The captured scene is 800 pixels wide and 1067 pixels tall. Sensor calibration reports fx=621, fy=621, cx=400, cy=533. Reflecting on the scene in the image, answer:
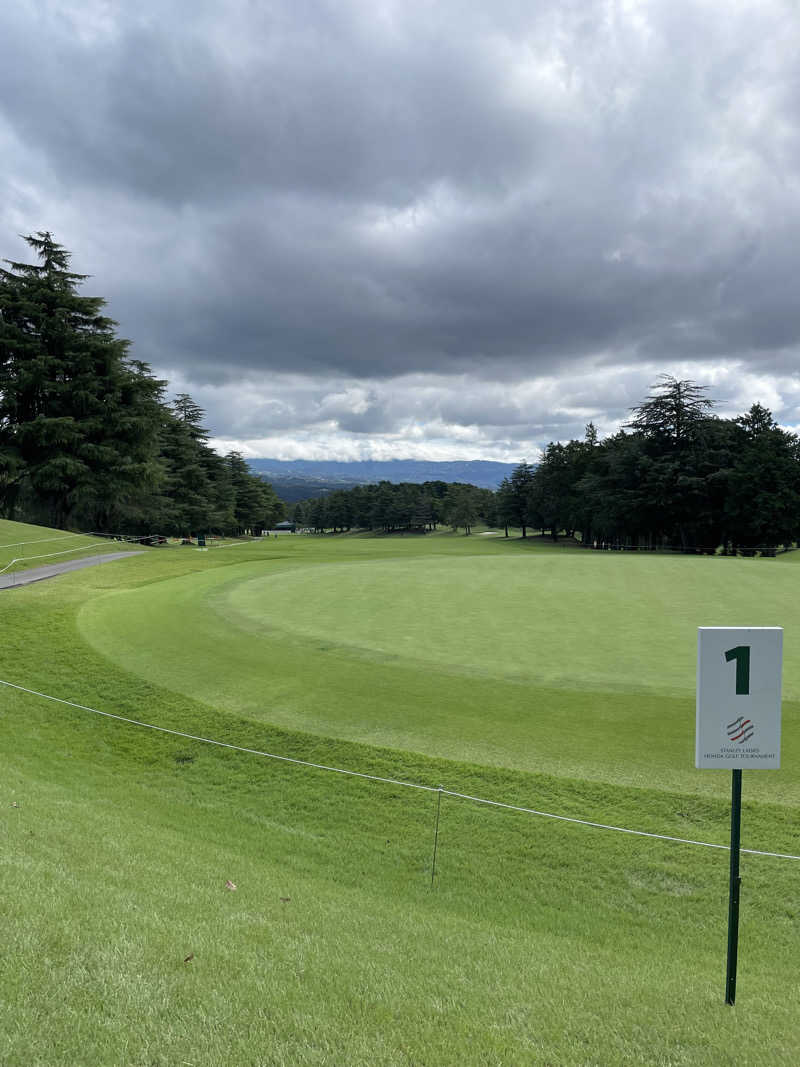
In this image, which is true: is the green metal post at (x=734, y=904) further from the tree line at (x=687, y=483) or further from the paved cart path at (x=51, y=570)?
the tree line at (x=687, y=483)

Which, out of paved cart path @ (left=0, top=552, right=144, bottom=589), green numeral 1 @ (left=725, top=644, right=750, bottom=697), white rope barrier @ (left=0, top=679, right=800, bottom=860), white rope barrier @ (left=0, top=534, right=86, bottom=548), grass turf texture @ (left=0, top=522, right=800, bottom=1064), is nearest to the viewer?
grass turf texture @ (left=0, top=522, right=800, bottom=1064)

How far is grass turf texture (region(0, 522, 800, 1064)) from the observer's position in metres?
3.41

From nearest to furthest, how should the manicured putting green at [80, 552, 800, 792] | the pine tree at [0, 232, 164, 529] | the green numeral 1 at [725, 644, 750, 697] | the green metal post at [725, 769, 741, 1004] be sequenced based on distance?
the green metal post at [725, 769, 741, 1004] < the green numeral 1 at [725, 644, 750, 697] < the manicured putting green at [80, 552, 800, 792] < the pine tree at [0, 232, 164, 529]

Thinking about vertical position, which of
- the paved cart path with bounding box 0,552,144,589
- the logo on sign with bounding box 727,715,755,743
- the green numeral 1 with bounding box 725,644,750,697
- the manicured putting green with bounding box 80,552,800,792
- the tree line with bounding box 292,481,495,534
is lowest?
the manicured putting green with bounding box 80,552,800,792

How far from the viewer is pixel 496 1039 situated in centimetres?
335

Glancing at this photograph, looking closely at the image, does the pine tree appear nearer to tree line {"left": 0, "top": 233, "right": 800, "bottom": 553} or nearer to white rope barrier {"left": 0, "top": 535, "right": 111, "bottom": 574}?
tree line {"left": 0, "top": 233, "right": 800, "bottom": 553}

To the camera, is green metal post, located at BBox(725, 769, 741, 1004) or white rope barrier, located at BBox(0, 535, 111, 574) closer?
green metal post, located at BBox(725, 769, 741, 1004)

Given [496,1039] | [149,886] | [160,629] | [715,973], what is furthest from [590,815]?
[160,629]

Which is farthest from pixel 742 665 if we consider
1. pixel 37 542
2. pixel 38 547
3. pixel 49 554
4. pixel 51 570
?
pixel 38 547

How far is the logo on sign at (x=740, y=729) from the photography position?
412cm

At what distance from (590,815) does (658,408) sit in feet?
220

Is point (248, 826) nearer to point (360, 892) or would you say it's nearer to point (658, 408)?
point (360, 892)

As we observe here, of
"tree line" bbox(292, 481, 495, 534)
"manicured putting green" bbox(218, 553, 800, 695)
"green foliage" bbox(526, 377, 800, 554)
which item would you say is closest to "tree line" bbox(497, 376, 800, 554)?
"green foliage" bbox(526, 377, 800, 554)

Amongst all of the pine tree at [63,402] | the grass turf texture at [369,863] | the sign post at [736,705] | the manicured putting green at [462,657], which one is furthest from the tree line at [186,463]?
the sign post at [736,705]
